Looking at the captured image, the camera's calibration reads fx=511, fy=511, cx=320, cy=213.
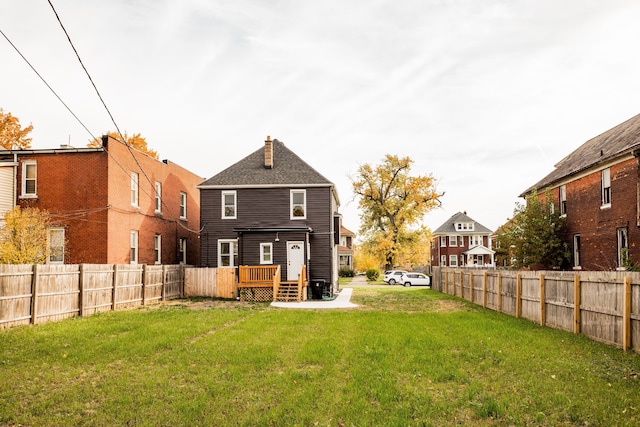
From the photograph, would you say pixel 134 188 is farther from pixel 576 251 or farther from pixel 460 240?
pixel 460 240

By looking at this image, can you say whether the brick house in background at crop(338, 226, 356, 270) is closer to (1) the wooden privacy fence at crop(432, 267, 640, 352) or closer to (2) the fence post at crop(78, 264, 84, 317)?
(1) the wooden privacy fence at crop(432, 267, 640, 352)

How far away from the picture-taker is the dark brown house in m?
29.0

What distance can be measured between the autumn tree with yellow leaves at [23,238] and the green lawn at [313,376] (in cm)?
952

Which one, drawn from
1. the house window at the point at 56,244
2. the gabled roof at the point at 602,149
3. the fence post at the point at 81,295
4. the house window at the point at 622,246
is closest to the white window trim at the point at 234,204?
the house window at the point at 56,244

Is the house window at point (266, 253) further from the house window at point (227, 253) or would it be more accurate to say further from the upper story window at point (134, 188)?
the upper story window at point (134, 188)

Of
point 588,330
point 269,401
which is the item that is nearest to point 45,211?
point 269,401

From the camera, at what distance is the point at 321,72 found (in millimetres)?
17828

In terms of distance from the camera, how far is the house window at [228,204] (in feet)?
99.0

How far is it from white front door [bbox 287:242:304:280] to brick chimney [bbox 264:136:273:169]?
5.20m

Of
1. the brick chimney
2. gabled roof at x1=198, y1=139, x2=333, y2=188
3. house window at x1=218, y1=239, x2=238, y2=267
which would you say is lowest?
house window at x1=218, y1=239, x2=238, y2=267

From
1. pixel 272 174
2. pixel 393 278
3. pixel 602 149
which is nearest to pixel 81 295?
pixel 272 174

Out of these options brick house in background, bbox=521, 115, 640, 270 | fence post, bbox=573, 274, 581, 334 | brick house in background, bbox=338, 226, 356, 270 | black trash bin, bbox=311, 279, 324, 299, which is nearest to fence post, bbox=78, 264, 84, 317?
black trash bin, bbox=311, 279, 324, 299

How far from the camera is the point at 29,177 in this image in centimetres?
2533

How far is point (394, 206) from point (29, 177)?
3998cm
